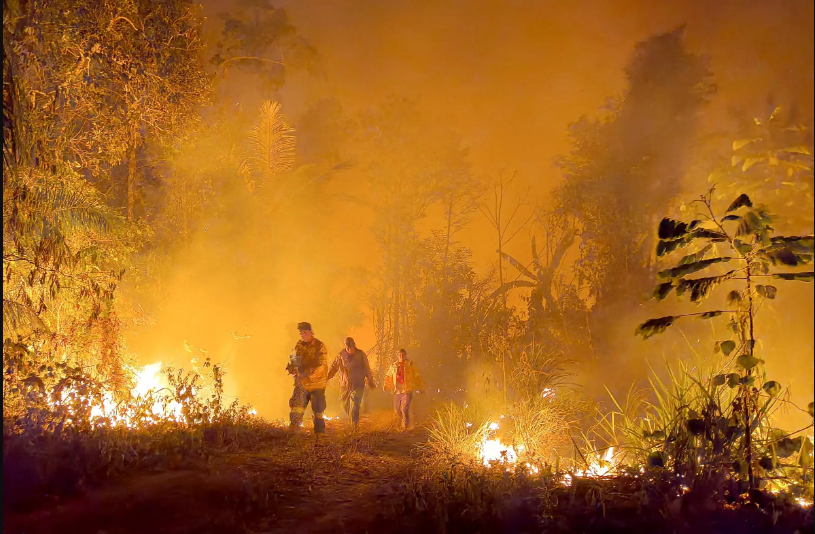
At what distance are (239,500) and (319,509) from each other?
781 millimetres

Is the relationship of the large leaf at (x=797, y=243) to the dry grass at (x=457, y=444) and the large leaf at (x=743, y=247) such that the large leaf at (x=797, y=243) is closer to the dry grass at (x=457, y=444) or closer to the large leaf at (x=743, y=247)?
the large leaf at (x=743, y=247)

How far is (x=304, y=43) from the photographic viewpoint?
17.5 metres

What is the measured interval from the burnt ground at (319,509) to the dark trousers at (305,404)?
9.85ft

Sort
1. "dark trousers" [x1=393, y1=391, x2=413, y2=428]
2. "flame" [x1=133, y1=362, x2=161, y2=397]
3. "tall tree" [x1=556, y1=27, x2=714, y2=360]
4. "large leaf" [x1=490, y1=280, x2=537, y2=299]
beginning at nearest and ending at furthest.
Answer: "flame" [x1=133, y1=362, x2=161, y2=397] → "dark trousers" [x1=393, y1=391, x2=413, y2=428] → "tall tree" [x1=556, y1=27, x2=714, y2=360] → "large leaf" [x1=490, y1=280, x2=537, y2=299]

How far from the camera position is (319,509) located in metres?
5.50

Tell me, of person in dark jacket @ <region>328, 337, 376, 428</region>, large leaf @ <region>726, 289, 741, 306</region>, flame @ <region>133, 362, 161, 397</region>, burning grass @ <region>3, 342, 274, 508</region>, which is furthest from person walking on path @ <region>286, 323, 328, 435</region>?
large leaf @ <region>726, 289, 741, 306</region>

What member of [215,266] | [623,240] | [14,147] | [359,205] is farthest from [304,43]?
[14,147]

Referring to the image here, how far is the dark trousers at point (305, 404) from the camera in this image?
397 inches

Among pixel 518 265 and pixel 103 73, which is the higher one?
pixel 103 73

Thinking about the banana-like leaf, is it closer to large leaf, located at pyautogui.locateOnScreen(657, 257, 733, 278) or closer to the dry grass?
the dry grass

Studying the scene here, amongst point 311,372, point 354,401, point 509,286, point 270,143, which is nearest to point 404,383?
point 354,401

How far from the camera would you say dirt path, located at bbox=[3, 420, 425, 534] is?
5.05m

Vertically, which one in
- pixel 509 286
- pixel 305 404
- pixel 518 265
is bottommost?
pixel 305 404

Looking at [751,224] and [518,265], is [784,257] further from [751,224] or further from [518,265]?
[518,265]
